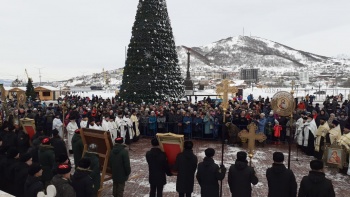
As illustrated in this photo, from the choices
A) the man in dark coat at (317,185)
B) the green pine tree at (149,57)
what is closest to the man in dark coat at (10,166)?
the man in dark coat at (317,185)

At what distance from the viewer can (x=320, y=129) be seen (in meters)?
11.1

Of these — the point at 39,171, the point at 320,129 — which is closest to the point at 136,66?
the point at 320,129

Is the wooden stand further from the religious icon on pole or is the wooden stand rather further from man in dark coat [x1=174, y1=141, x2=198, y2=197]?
man in dark coat [x1=174, y1=141, x2=198, y2=197]

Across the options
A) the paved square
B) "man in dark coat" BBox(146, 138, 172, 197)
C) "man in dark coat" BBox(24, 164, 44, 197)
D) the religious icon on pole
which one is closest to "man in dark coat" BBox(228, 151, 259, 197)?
the religious icon on pole

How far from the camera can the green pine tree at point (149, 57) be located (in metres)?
20.7

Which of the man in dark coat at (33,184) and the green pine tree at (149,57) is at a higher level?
the green pine tree at (149,57)

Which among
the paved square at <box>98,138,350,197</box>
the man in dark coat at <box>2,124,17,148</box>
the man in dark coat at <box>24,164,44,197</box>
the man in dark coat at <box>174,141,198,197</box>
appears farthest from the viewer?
the man in dark coat at <box>2,124,17,148</box>

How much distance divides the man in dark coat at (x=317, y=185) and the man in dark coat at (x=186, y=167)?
2274 millimetres

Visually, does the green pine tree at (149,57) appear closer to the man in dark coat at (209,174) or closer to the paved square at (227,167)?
the paved square at (227,167)

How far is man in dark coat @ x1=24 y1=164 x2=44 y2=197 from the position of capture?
5016 mm

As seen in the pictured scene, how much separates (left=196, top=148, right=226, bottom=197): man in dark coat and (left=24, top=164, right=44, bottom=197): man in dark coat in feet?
9.93

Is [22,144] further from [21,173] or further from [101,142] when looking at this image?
[21,173]

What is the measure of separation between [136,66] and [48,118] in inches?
309

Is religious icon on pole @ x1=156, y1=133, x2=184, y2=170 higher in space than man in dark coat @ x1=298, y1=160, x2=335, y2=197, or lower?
higher
